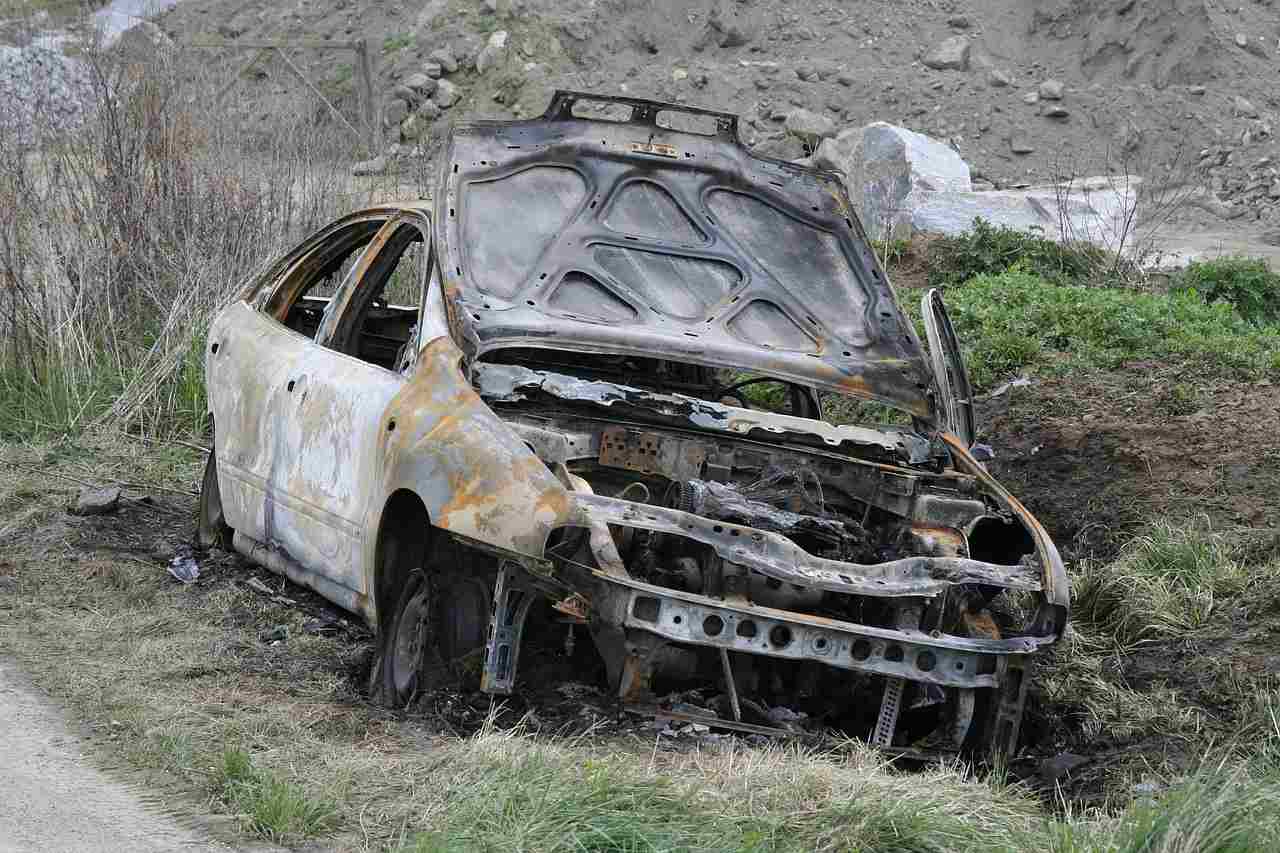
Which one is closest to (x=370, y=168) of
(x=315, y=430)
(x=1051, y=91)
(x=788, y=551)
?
(x=315, y=430)

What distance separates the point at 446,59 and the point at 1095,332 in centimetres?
1874

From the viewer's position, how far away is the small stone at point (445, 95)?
27.3 metres

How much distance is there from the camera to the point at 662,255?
22.3 ft

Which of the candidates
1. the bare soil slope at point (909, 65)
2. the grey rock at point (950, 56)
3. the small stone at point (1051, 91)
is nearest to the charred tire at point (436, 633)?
the bare soil slope at point (909, 65)

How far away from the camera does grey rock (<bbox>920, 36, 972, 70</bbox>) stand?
94.1 ft

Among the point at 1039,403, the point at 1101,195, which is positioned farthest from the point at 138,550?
the point at 1101,195

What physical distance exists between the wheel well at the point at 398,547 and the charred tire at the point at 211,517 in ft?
6.76

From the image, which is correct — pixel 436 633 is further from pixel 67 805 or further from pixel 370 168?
pixel 370 168

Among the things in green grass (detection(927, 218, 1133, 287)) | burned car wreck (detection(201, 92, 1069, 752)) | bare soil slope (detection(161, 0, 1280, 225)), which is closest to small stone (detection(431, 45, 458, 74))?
bare soil slope (detection(161, 0, 1280, 225))

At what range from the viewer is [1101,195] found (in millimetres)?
17797

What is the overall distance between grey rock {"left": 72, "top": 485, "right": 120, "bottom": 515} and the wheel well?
3.16 meters

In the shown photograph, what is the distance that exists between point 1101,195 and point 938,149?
1.94 m

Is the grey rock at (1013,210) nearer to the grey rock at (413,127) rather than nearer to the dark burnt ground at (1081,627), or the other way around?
the dark burnt ground at (1081,627)

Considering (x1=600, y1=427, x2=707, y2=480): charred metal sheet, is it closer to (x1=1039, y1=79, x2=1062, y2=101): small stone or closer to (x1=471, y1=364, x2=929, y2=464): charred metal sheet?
(x1=471, y1=364, x2=929, y2=464): charred metal sheet
